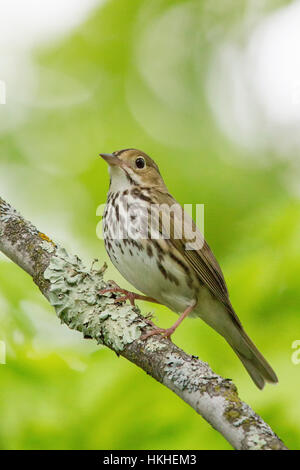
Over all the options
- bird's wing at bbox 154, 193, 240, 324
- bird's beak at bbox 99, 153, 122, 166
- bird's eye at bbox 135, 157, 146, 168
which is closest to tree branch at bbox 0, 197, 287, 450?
bird's wing at bbox 154, 193, 240, 324

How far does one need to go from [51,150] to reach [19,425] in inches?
110

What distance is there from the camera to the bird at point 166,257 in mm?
4254

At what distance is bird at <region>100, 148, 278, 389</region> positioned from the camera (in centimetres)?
425

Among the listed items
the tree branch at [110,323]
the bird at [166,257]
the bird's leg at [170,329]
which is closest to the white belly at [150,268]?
the bird at [166,257]

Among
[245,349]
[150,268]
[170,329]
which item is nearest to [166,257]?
[150,268]

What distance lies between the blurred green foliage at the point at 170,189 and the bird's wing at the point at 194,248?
106 mm

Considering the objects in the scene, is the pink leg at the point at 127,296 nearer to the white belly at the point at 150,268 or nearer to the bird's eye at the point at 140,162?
the white belly at the point at 150,268

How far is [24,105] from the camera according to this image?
18.7 feet

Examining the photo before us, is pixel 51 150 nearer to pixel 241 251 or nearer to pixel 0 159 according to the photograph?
pixel 0 159

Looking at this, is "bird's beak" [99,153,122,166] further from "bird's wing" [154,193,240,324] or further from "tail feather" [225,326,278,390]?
"tail feather" [225,326,278,390]

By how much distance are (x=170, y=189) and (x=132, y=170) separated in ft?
1.13

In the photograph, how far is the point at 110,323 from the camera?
3414 mm
